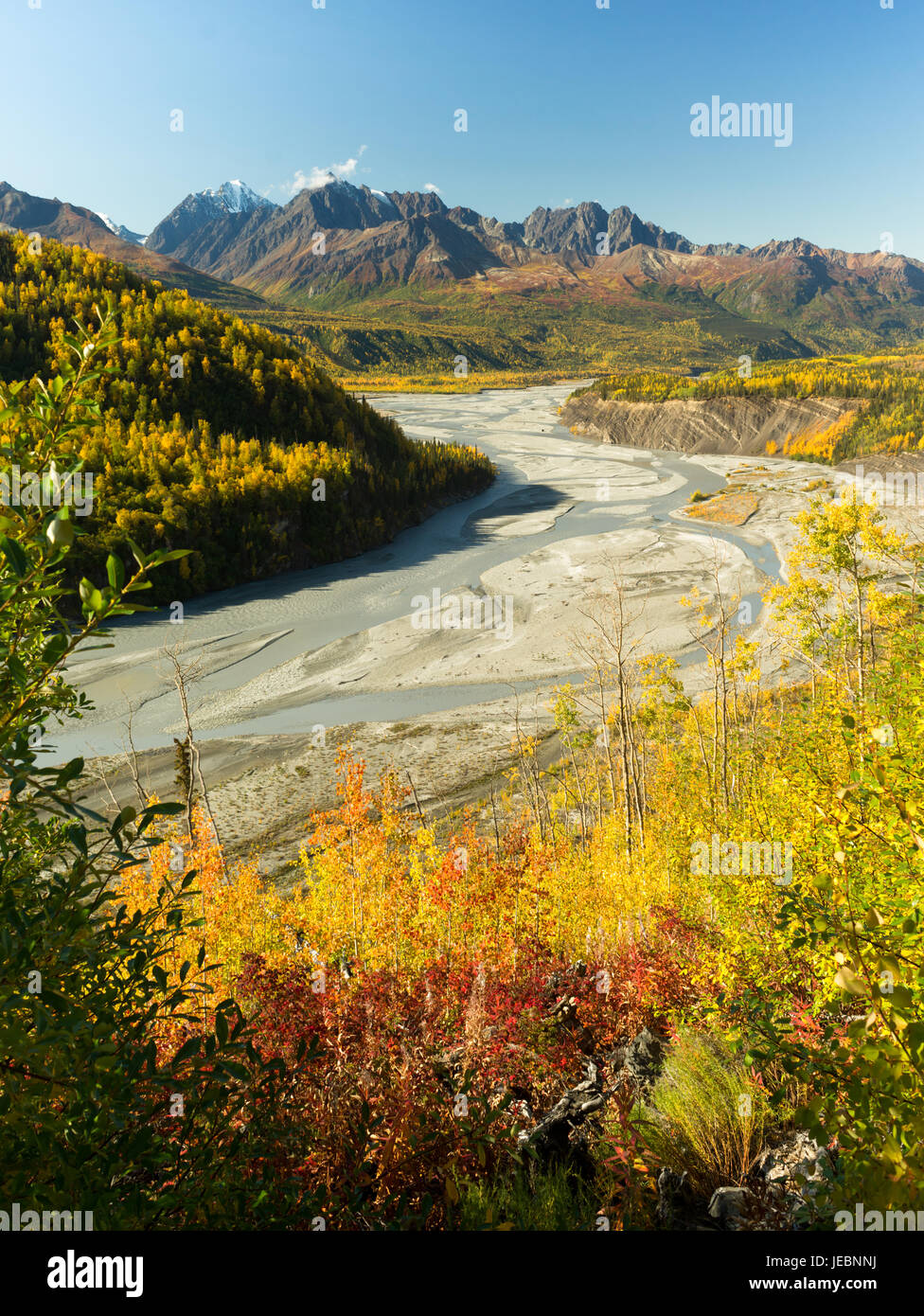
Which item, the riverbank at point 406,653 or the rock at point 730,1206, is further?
the riverbank at point 406,653

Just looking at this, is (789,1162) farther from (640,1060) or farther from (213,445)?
(213,445)

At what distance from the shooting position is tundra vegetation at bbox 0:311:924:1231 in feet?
6.91

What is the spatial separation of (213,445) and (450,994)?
174ft

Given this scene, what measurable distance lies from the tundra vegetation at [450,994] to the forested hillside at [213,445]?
32.9 metres

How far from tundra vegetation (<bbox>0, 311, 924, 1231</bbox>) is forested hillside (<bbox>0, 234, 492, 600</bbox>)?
3289 centimetres

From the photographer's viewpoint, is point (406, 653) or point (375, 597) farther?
point (375, 597)

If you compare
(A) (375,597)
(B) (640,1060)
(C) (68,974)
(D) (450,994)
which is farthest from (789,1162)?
(A) (375,597)

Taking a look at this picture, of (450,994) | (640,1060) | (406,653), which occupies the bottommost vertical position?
(640,1060)

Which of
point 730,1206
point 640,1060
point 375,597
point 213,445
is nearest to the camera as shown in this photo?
point 730,1206

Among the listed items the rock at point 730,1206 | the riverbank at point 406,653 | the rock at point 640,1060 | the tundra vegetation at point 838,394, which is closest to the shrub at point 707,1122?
the rock at point 730,1206

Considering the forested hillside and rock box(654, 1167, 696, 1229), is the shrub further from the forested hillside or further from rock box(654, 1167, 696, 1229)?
the forested hillside

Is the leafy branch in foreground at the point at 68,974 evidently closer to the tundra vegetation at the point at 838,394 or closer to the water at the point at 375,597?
the water at the point at 375,597

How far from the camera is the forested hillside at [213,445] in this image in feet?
143

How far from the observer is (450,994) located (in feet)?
26.4
